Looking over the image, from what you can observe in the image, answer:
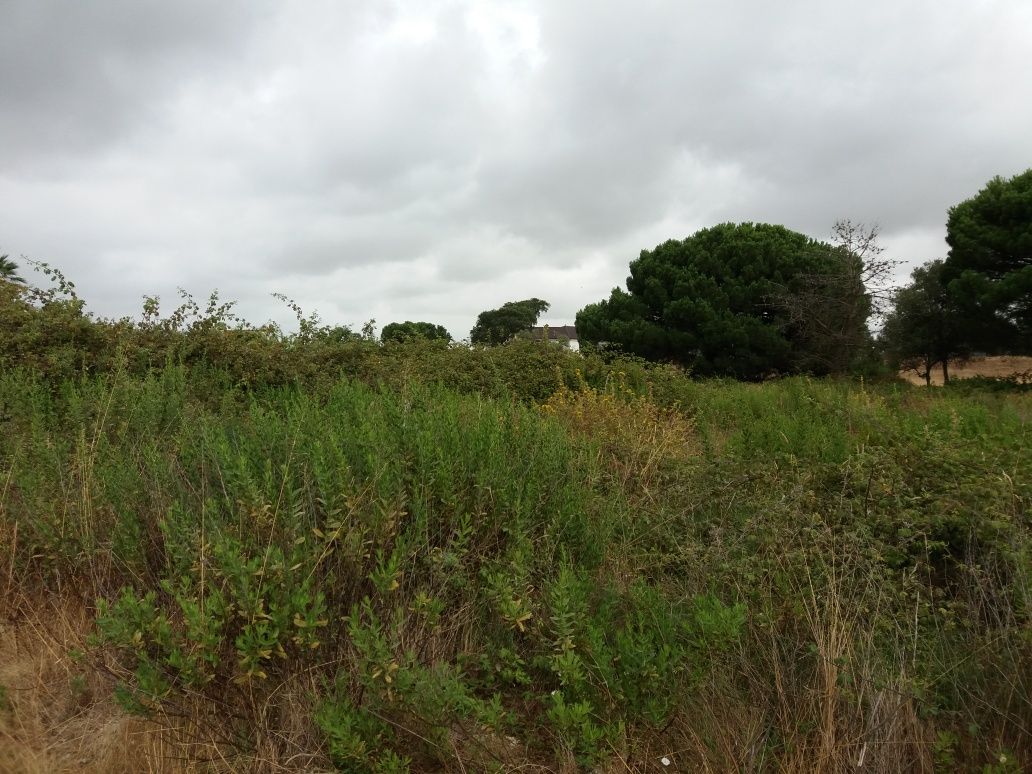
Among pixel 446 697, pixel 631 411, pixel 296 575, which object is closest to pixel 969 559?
pixel 446 697

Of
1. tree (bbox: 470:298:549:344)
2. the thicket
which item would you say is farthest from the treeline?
tree (bbox: 470:298:549:344)

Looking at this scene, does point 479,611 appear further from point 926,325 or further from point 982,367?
point 982,367

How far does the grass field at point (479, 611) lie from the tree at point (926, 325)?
2260 centimetres

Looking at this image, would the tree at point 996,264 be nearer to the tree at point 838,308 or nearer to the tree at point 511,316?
the tree at point 838,308

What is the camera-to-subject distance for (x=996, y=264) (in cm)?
2114

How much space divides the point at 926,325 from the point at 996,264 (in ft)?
11.2

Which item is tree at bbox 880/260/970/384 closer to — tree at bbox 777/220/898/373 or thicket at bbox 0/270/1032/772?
tree at bbox 777/220/898/373

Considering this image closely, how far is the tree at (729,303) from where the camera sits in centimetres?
2205

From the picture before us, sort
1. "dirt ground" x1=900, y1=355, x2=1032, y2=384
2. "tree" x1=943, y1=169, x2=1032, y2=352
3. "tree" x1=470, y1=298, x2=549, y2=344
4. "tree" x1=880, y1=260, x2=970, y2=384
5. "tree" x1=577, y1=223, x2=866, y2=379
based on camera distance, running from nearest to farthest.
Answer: "tree" x1=943, y1=169, x2=1032, y2=352
"tree" x1=577, y1=223, x2=866, y2=379
"tree" x1=880, y1=260, x2=970, y2=384
"dirt ground" x1=900, y1=355, x2=1032, y2=384
"tree" x1=470, y1=298, x2=549, y2=344

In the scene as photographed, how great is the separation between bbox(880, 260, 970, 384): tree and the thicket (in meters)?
21.7

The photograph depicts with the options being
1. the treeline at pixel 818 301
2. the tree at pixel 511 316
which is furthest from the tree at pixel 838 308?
the tree at pixel 511 316

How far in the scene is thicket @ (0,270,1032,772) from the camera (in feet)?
7.23

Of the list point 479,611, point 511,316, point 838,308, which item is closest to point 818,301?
point 838,308

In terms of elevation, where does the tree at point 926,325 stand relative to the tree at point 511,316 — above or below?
below
